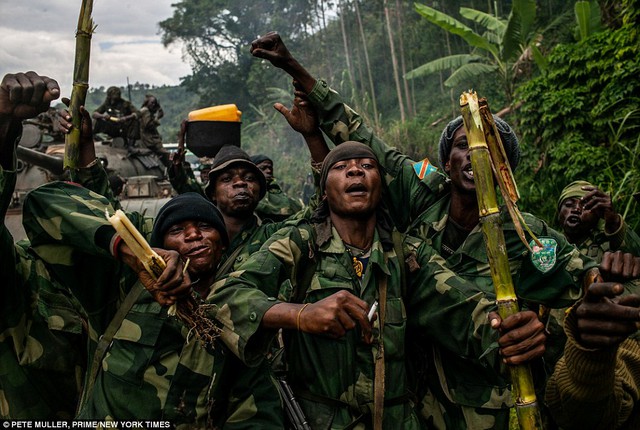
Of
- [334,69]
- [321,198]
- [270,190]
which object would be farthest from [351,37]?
[321,198]

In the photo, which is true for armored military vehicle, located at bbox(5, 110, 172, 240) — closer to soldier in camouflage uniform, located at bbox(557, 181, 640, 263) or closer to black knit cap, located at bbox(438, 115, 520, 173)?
black knit cap, located at bbox(438, 115, 520, 173)

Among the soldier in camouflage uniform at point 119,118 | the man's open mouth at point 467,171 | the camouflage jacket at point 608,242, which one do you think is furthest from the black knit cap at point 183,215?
the soldier in camouflage uniform at point 119,118

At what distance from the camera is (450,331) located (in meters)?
2.96

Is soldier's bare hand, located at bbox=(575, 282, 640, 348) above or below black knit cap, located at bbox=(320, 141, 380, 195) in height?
below

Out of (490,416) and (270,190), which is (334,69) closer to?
(270,190)

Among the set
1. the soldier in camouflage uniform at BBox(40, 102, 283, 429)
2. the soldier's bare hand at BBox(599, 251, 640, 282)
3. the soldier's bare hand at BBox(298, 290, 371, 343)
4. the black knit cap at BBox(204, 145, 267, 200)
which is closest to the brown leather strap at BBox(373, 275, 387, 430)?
the soldier in camouflage uniform at BBox(40, 102, 283, 429)

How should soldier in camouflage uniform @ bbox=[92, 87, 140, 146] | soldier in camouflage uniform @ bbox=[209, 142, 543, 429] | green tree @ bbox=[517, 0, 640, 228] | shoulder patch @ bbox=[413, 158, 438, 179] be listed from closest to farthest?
soldier in camouflage uniform @ bbox=[209, 142, 543, 429]
shoulder patch @ bbox=[413, 158, 438, 179]
green tree @ bbox=[517, 0, 640, 228]
soldier in camouflage uniform @ bbox=[92, 87, 140, 146]

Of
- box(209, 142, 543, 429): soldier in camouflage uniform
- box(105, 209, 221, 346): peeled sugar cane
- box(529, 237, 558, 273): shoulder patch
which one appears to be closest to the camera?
box(105, 209, 221, 346): peeled sugar cane

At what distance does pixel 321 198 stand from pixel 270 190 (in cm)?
308

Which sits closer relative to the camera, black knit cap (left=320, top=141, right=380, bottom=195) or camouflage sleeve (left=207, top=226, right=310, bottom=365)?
Result: camouflage sleeve (left=207, top=226, right=310, bottom=365)

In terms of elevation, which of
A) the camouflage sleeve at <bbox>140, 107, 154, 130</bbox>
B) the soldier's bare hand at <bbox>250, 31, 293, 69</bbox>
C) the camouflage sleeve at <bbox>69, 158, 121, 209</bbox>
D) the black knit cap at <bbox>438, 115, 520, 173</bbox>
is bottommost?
the black knit cap at <bbox>438, 115, 520, 173</bbox>

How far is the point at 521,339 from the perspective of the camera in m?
2.15

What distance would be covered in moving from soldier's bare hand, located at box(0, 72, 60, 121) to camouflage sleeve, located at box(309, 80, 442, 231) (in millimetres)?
1379

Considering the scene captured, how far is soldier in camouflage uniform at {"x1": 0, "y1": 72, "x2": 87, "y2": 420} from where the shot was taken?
127 inches
